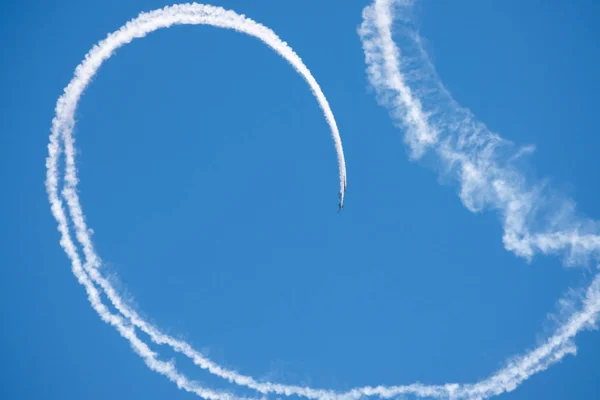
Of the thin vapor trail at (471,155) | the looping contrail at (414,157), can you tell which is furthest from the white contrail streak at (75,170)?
the thin vapor trail at (471,155)

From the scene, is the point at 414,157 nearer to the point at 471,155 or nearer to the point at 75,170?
the point at 471,155

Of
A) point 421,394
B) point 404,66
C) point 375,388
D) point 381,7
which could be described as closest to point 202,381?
point 375,388

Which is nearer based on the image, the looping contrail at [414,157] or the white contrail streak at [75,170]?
the looping contrail at [414,157]

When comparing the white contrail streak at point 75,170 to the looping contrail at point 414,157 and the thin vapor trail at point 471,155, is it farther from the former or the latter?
the thin vapor trail at point 471,155

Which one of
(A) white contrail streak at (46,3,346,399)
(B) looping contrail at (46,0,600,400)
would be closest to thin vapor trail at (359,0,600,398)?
(B) looping contrail at (46,0,600,400)

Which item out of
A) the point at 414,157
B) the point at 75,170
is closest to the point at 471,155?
the point at 414,157
